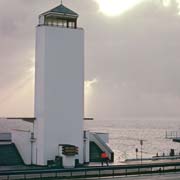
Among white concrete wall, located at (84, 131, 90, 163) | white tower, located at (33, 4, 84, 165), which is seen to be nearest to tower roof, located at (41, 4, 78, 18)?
white tower, located at (33, 4, 84, 165)

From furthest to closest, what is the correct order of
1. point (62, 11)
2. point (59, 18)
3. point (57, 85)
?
point (62, 11) → point (59, 18) → point (57, 85)

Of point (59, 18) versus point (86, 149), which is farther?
point (59, 18)

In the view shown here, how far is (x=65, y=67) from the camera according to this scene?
149ft

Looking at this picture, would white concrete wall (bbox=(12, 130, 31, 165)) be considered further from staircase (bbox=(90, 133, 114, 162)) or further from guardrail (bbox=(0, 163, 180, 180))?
guardrail (bbox=(0, 163, 180, 180))

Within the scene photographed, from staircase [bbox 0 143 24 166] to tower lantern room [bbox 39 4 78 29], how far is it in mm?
11717

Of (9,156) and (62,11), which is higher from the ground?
(62,11)

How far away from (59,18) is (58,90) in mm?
6637

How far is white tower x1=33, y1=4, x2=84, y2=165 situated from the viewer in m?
44.6

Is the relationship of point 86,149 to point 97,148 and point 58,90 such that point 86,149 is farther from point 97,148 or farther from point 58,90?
point 58,90

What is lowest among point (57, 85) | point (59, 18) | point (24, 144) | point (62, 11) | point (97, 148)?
point (97, 148)

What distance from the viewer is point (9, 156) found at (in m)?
46.2

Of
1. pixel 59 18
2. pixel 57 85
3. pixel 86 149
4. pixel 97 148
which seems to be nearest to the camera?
pixel 57 85

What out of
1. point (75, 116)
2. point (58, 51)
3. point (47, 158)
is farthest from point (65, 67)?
point (47, 158)

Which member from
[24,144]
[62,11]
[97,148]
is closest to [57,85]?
[24,144]
